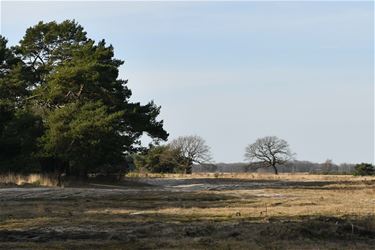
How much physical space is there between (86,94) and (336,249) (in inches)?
1233

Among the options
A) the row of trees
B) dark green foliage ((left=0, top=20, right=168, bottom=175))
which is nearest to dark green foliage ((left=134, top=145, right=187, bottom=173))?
the row of trees

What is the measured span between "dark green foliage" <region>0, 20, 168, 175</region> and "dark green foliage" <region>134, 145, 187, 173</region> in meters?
39.8

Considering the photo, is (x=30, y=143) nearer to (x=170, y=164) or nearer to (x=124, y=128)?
(x=124, y=128)

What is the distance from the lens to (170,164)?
287 feet

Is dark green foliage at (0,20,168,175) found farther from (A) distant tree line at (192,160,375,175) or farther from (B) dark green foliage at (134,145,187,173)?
(A) distant tree line at (192,160,375,175)

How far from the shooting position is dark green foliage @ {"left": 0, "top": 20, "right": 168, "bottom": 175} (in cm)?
3581

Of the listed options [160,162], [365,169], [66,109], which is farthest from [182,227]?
[365,169]

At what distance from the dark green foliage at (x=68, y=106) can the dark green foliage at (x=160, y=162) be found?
39800 millimetres

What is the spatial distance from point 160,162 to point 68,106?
4915 centimetres

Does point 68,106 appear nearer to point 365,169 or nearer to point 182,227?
point 182,227

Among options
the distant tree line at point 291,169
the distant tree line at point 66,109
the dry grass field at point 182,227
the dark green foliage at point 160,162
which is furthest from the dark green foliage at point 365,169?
the dry grass field at point 182,227

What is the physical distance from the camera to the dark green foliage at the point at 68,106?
35.8 m

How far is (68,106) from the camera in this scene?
37344 mm

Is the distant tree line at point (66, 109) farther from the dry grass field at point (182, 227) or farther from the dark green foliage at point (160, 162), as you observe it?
the dark green foliage at point (160, 162)
